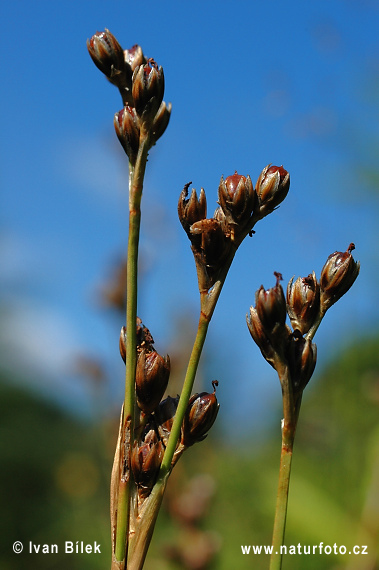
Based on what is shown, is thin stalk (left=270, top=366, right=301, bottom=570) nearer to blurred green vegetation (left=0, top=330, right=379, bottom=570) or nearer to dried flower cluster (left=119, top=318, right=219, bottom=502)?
dried flower cluster (left=119, top=318, right=219, bottom=502)

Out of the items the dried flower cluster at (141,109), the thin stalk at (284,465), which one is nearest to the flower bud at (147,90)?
the dried flower cluster at (141,109)

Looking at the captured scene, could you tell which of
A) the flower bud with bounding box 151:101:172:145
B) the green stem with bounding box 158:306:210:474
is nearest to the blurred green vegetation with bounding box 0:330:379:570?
the green stem with bounding box 158:306:210:474

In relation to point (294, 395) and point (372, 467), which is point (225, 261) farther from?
point (372, 467)

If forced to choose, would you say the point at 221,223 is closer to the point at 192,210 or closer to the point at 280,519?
the point at 192,210

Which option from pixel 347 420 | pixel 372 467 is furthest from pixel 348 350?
pixel 372 467

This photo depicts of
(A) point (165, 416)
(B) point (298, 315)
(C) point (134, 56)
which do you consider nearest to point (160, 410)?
(A) point (165, 416)

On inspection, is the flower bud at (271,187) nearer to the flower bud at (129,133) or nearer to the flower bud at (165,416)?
the flower bud at (129,133)
